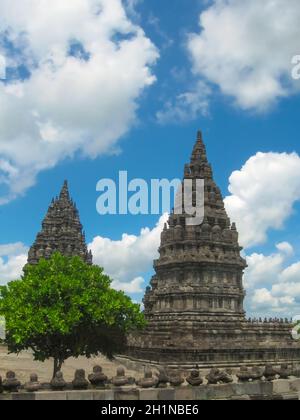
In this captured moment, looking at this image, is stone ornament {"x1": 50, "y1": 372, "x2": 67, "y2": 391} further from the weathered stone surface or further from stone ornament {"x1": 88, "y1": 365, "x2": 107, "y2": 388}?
stone ornament {"x1": 88, "y1": 365, "x2": 107, "y2": 388}

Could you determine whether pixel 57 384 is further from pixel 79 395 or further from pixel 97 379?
pixel 97 379

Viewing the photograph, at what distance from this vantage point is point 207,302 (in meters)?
47.6

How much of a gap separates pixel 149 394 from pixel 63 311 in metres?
11.2

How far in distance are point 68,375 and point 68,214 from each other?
4767 cm

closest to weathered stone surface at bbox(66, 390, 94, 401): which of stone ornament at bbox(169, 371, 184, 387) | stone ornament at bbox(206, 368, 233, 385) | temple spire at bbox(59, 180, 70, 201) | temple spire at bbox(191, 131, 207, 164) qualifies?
stone ornament at bbox(169, 371, 184, 387)

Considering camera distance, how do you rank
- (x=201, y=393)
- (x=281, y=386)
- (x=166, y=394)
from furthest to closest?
1. (x=281, y=386)
2. (x=201, y=393)
3. (x=166, y=394)

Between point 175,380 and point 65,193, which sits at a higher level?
point 65,193

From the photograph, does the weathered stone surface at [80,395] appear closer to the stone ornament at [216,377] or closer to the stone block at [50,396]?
the stone block at [50,396]

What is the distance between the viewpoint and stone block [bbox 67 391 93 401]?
18953 mm

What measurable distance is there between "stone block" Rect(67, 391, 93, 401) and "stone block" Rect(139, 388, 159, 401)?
2.09 m

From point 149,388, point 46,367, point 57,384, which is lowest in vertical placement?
point 46,367

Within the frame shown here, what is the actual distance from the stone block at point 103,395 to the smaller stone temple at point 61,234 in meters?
59.2

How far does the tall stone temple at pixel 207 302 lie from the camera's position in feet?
141

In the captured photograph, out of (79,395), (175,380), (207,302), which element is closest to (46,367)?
(207,302)
